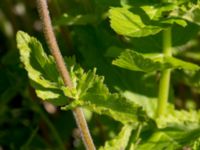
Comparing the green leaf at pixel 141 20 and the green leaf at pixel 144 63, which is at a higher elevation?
the green leaf at pixel 141 20

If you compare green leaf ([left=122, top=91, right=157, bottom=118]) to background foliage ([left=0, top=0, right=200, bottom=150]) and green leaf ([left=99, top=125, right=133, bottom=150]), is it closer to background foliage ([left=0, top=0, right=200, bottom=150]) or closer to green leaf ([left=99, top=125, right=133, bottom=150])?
background foliage ([left=0, top=0, right=200, bottom=150])

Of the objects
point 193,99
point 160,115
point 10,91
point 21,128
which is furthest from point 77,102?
point 193,99

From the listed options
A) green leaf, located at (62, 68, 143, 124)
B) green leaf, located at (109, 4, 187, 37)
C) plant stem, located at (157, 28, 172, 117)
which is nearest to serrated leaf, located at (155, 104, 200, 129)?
plant stem, located at (157, 28, 172, 117)

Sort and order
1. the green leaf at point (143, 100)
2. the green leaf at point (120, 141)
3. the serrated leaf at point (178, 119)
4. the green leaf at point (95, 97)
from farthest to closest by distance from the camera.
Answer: the green leaf at point (143, 100)
the serrated leaf at point (178, 119)
the green leaf at point (120, 141)
the green leaf at point (95, 97)

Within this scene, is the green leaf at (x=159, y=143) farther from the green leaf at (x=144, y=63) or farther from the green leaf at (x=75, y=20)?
the green leaf at (x=75, y=20)

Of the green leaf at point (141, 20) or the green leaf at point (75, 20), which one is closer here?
the green leaf at point (141, 20)

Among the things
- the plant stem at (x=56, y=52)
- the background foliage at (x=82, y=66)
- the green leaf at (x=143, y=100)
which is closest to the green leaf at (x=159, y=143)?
the background foliage at (x=82, y=66)

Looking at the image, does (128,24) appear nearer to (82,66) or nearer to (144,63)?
(144,63)

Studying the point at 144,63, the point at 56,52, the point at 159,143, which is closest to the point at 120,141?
the point at 159,143
